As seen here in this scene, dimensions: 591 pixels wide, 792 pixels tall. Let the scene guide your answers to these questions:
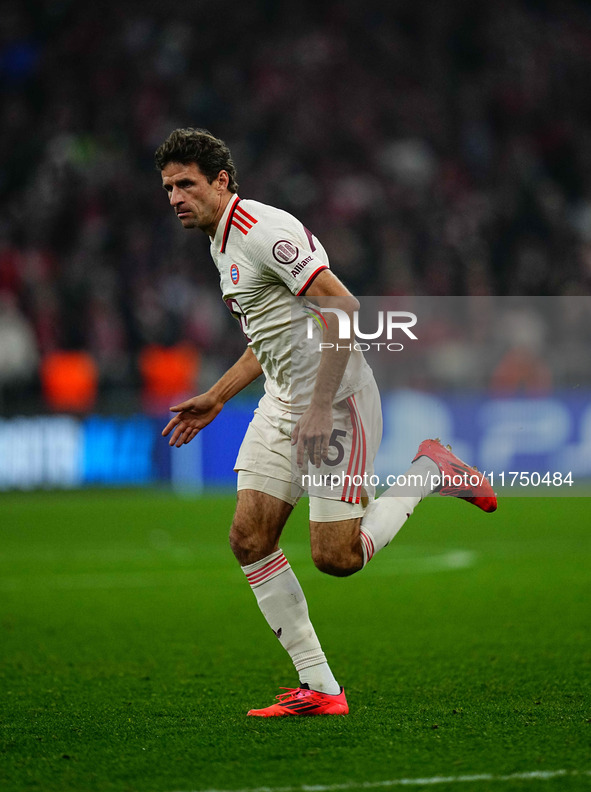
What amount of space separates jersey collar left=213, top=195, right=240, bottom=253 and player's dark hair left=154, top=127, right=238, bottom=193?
0.12 m

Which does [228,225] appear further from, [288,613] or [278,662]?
[278,662]

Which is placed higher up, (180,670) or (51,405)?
(51,405)

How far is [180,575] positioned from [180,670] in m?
3.47

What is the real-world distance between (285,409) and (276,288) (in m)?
0.49

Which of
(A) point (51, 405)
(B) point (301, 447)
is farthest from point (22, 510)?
(B) point (301, 447)

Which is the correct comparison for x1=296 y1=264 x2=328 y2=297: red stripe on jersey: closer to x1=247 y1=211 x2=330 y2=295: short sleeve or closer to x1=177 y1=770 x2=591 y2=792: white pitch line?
x1=247 y1=211 x2=330 y2=295: short sleeve

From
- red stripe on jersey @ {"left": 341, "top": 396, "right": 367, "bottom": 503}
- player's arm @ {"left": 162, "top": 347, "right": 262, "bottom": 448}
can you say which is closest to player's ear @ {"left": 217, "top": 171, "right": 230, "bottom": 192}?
player's arm @ {"left": 162, "top": 347, "right": 262, "bottom": 448}

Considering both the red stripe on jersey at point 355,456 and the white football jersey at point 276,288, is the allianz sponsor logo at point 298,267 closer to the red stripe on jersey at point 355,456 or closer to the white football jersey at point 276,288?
the white football jersey at point 276,288

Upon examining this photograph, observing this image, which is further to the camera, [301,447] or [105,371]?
[105,371]

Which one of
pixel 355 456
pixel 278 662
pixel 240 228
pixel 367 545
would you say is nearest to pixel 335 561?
pixel 367 545

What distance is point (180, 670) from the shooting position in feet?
18.2

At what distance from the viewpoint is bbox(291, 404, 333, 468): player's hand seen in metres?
4.29

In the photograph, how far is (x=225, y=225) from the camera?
454 cm

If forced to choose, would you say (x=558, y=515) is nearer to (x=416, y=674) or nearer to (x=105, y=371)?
(x=105, y=371)
